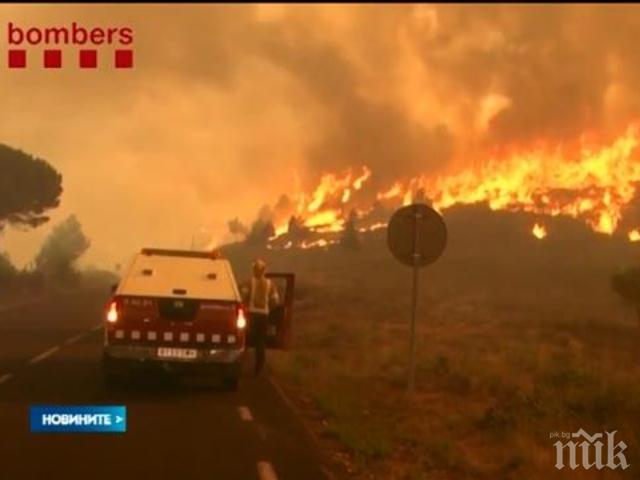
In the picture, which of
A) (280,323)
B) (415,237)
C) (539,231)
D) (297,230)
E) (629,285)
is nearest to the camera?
(415,237)

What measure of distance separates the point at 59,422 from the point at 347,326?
795 inches

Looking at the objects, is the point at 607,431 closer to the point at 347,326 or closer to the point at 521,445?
the point at 521,445

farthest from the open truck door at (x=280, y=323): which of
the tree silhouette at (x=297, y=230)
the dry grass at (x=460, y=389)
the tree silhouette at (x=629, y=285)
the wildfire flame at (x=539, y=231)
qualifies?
the tree silhouette at (x=297, y=230)

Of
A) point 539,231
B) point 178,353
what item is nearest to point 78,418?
point 178,353

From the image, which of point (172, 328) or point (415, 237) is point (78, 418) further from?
point (415, 237)

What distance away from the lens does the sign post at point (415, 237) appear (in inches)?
563

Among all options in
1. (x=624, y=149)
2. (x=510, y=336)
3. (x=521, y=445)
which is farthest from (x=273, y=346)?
(x=624, y=149)

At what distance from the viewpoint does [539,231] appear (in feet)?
447

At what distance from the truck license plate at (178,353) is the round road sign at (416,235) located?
375cm

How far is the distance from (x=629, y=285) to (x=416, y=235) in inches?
1226

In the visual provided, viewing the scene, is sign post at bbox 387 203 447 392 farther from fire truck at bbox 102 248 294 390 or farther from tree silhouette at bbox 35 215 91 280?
tree silhouette at bbox 35 215 91 280

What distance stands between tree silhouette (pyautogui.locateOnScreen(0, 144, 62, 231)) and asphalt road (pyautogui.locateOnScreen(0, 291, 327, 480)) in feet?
161

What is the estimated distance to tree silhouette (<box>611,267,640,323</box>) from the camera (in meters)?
41.5

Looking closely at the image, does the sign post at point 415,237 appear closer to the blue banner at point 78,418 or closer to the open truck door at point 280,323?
the open truck door at point 280,323
